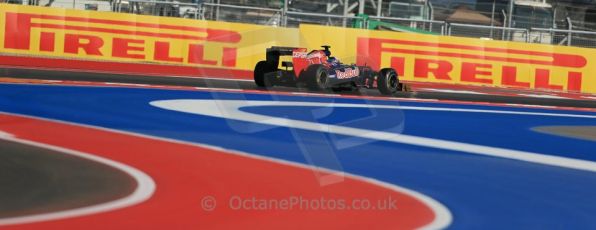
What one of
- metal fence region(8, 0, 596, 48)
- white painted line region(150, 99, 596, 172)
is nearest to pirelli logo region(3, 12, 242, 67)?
metal fence region(8, 0, 596, 48)

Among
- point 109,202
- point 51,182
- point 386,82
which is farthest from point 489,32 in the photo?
point 109,202

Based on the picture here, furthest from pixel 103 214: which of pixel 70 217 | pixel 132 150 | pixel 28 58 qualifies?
pixel 28 58

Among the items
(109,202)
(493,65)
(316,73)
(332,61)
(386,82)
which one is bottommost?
(109,202)

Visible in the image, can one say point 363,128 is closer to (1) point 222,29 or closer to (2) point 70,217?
(2) point 70,217

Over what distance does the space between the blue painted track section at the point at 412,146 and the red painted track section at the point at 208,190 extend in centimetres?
37

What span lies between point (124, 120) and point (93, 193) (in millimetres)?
4315

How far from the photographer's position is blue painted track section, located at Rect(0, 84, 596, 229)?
5.62 metres

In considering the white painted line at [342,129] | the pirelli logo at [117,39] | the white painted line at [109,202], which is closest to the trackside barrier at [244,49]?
the pirelli logo at [117,39]

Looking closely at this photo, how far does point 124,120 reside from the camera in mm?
9438

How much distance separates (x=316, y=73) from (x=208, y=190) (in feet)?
31.4

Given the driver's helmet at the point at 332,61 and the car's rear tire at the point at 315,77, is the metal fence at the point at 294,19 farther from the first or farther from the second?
the car's rear tire at the point at 315,77

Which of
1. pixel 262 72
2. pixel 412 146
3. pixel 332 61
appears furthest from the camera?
pixel 262 72

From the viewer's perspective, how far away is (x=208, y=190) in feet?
18.1

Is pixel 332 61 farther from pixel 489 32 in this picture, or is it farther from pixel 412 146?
pixel 489 32
